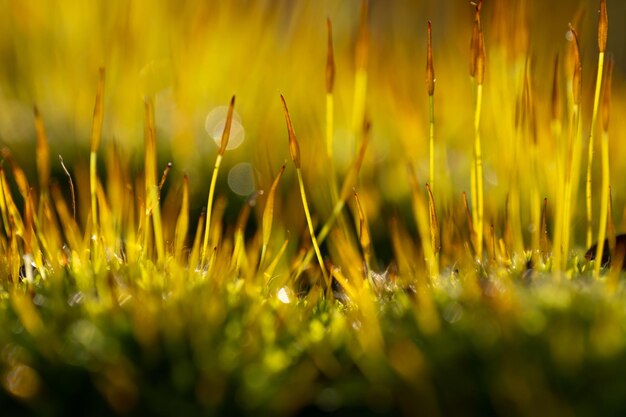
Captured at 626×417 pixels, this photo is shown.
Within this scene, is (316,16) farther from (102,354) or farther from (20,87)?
(102,354)

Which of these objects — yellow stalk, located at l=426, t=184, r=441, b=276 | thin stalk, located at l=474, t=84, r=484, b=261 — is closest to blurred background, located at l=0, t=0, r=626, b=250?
thin stalk, located at l=474, t=84, r=484, b=261

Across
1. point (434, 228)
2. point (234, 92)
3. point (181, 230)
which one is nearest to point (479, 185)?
point (434, 228)

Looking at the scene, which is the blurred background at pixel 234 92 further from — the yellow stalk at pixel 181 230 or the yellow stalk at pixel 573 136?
the yellow stalk at pixel 181 230

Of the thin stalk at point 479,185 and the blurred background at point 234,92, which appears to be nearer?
the thin stalk at point 479,185

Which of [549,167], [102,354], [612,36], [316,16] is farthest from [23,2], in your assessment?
[612,36]

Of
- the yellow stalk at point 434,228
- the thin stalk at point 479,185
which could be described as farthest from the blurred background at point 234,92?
the yellow stalk at point 434,228

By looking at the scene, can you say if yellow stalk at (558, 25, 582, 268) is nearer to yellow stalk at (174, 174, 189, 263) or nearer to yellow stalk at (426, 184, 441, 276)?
yellow stalk at (426, 184, 441, 276)

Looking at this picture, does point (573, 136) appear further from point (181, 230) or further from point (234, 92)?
point (234, 92)

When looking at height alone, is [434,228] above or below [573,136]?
below
